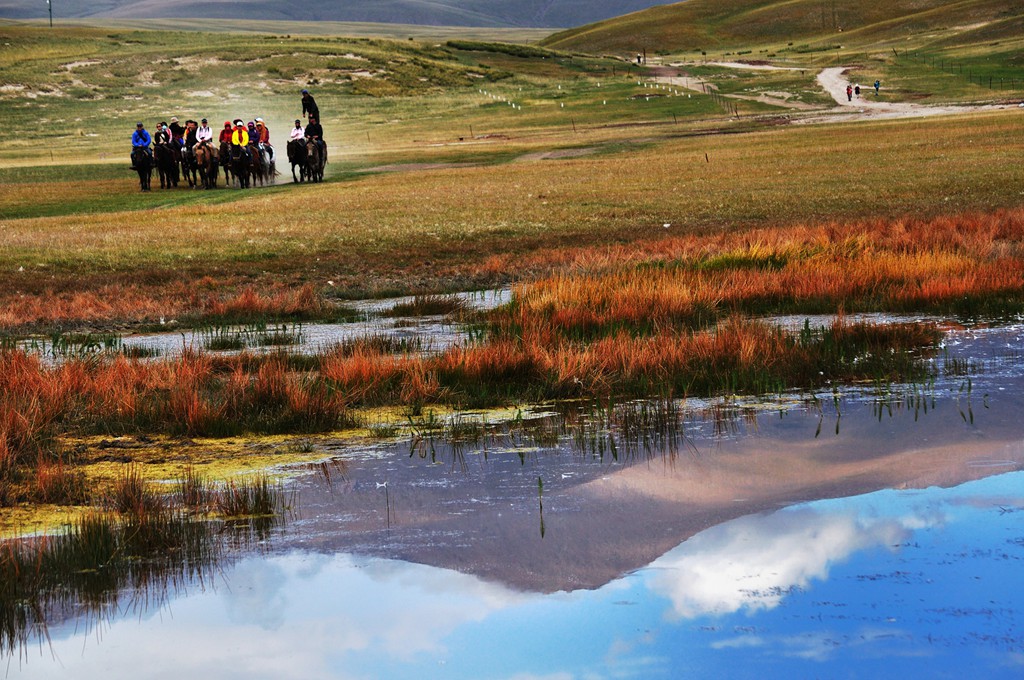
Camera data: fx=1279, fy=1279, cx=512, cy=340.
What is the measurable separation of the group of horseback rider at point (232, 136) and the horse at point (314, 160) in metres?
0.15

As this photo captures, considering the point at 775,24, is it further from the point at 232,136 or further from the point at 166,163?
the point at 166,163

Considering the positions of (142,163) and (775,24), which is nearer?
(142,163)

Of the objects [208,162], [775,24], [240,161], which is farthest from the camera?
[775,24]

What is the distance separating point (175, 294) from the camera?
64.8 ft

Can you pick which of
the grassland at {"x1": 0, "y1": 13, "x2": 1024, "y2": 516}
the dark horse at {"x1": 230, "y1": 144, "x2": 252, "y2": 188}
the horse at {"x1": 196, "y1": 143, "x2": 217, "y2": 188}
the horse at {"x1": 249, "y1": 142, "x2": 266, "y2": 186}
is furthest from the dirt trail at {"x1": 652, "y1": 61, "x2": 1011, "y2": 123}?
the horse at {"x1": 196, "y1": 143, "x2": 217, "y2": 188}

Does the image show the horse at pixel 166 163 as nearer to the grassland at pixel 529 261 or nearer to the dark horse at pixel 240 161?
the grassland at pixel 529 261

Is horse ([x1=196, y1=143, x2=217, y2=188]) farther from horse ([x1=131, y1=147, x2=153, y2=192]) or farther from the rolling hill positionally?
the rolling hill

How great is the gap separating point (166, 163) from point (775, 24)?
472ft

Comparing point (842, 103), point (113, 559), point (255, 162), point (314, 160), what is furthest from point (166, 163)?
point (842, 103)

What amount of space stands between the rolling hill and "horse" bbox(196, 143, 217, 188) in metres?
111

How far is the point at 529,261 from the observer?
70.7 ft

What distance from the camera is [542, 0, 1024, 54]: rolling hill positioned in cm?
14662

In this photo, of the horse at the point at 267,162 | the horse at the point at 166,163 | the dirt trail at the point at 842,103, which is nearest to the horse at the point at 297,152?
the horse at the point at 267,162

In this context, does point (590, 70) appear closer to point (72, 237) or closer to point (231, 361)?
point (72, 237)
